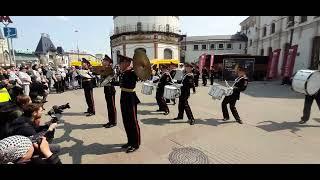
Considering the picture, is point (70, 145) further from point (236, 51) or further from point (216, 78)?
point (236, 51)

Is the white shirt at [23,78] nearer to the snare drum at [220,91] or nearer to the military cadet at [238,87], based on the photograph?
the snare drum at [220,91]

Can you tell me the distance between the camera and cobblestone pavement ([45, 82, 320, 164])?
4.52m

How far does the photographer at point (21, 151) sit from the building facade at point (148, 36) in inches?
1402

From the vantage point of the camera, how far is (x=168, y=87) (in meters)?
7.64

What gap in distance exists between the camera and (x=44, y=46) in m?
78.8

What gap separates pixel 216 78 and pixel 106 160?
2264 centimetres

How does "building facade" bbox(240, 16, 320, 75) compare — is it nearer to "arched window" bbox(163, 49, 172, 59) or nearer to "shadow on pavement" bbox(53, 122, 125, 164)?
"arched window" bbox(163, 49, 172, 59)

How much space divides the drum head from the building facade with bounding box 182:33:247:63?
48560 mm

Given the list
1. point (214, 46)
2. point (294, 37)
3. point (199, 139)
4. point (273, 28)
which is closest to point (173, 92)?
point (199, 139)

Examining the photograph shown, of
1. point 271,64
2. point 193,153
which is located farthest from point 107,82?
point 271,64

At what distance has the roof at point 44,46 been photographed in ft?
254

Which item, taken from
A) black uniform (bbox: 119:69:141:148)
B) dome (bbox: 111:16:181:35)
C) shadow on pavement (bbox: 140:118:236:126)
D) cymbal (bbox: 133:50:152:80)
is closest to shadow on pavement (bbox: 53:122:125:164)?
black uniform (bbox: 119:69:141:148)

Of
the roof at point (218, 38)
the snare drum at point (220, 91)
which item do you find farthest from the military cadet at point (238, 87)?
the roof at point (218, 38)

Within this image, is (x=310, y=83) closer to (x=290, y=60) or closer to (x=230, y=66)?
(x=290, y=60)
